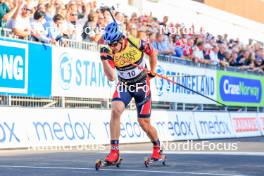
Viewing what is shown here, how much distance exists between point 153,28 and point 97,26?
3.36 metres

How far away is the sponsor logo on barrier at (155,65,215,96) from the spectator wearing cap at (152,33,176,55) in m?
0.58

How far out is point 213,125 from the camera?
84.2 feet

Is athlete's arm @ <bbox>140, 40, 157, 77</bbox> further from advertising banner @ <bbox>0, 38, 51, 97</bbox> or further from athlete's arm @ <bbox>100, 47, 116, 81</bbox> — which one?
advertising banner @ <bbox>0, 38, 51, 97</bbox>

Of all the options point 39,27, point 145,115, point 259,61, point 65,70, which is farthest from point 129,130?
point 259,61

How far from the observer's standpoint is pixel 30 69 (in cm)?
1683

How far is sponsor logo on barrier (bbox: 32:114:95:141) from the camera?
1708 cm

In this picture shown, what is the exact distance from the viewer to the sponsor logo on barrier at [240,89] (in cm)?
2648

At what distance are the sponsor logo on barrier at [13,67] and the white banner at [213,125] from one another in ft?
30.3

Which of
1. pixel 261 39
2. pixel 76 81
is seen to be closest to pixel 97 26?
pixel 76 81

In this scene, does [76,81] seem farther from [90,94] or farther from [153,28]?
[153,28]

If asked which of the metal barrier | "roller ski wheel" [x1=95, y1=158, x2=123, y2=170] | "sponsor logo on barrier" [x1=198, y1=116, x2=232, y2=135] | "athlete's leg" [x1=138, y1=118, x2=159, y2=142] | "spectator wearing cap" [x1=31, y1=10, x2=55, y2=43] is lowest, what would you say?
"roller ski wheel" [x1=95, y1=158, x2=123, y2=170]

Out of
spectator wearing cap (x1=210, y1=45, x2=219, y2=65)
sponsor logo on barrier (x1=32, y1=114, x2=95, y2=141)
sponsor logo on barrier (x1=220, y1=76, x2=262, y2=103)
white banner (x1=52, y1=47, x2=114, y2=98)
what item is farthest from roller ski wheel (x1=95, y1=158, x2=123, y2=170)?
sponsor logo on barrier (x1=220, y1=76, x2=262, y2=103)

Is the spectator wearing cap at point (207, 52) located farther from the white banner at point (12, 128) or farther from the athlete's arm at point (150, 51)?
the athlete's arm at point (150, 51)

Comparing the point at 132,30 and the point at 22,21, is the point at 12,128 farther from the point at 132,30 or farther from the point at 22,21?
the point at 132,30
